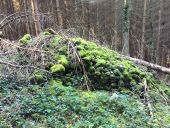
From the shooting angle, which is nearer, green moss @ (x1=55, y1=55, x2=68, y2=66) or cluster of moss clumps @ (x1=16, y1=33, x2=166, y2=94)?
cluster of moss clumps @ (x1=16, y1=33, x2=166, y2=94)

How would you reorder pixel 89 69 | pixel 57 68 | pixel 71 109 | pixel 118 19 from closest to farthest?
pixel 71 109 → pixel 57 68 → pixel 89 69 → pixel 118 19

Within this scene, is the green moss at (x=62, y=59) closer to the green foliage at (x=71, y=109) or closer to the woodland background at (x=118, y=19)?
the green foliage at (x=71, y=109)

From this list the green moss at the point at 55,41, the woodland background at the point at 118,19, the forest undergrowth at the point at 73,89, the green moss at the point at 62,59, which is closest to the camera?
the forest undergrowth at the point at 73,89

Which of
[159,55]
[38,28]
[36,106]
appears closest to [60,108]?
[36,106]

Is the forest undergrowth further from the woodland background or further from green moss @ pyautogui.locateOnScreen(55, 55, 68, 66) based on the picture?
the woodland background

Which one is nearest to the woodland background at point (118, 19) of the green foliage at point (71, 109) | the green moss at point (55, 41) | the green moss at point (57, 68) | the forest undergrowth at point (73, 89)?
the green moss at point (55, 41)

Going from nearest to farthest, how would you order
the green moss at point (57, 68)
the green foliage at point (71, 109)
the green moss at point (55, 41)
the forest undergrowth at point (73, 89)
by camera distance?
the green foliage at point (71, 109) → the forest undergrowth at point (73, 89) → the green moss at point (57, 68) → the green moss at point (55, 41)

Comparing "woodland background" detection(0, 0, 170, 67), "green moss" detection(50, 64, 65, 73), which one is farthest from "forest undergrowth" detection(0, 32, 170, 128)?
"woodland background" detection(0, 0, 170, 67)

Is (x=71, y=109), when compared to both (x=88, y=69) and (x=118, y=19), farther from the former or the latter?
(x=118, y=19)

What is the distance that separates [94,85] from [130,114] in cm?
172

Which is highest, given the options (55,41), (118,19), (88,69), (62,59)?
(55,41)

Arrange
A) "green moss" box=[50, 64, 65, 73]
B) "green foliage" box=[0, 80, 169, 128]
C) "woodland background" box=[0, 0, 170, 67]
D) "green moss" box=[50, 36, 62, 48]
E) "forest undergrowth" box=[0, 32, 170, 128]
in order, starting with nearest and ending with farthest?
"green foliage" box=[0, 80, 169, 128], "forest undergrowth" box=[0, 32, 170, 128], "green moss" box=[50, 64, 65, 73], "green moss" box=[50, 36, 62, 48], "woodland background" box=[0, 0, 170, 67]

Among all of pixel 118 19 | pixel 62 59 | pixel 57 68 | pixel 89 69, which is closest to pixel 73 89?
pixel 57 68

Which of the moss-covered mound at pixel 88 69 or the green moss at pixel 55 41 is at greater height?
the green moss at pixel 55 41
